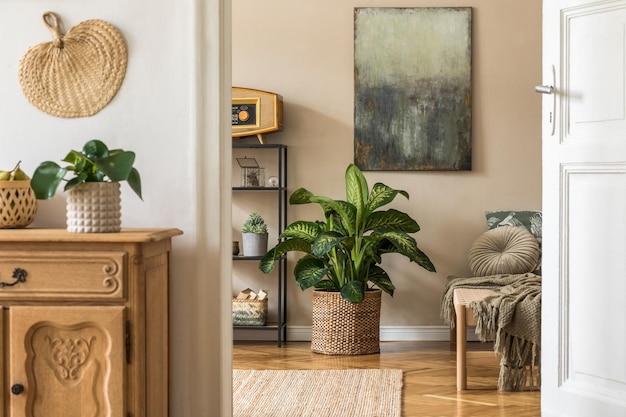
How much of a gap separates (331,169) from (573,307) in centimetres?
279

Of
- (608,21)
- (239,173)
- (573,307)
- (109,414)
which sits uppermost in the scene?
(608,21)

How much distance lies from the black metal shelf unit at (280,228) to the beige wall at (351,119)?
0.09m

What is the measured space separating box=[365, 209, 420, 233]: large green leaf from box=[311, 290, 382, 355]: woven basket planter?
1.36 feet

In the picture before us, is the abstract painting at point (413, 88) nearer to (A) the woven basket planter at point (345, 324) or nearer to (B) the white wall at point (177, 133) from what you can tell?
(A) the woven basket planter at point (345, 324)

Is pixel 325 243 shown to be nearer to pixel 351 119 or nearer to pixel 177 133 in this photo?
pixel 351 119

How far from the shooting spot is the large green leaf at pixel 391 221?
536 cm

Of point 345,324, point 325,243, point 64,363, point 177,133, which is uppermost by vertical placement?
point 177,133

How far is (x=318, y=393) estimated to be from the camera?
4277 millimetres

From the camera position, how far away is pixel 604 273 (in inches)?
128

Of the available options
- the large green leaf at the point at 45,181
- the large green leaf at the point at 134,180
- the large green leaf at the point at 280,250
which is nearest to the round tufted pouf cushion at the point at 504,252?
the large green leaf at the point at 280,250

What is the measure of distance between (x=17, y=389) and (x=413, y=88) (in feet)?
12.9

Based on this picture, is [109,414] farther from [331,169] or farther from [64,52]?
[331,169]

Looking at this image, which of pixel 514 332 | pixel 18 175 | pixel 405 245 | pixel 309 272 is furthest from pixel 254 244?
pixel 18 175

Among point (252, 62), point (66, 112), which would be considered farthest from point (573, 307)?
point (252, 62)
